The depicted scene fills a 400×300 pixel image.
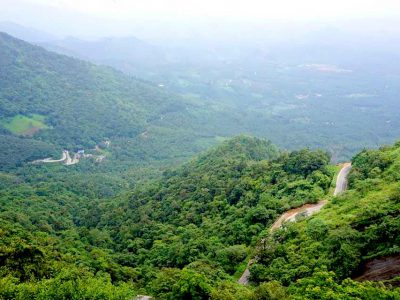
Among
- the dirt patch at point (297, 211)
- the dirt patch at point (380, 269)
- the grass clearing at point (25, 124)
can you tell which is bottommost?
the grass clearing at point (25, 124)

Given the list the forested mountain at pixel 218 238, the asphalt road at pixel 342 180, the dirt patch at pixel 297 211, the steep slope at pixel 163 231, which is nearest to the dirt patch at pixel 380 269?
the forested mountain at pixel 218 238

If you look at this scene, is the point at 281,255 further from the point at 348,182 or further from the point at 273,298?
the point at 348,182

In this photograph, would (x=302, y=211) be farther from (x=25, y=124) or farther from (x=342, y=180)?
(x=25, y=124)

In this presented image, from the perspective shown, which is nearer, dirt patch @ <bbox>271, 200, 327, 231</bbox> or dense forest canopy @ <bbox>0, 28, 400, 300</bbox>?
dense forest canopy @ <bbox>0, 28, 400, 300</bbox>

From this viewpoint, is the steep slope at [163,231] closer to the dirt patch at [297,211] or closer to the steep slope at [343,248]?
the dirt patch at [297,211]

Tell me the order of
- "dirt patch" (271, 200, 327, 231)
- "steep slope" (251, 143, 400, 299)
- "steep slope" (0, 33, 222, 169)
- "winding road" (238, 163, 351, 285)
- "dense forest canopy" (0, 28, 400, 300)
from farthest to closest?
1. "steep slope" (0, 33, 222, 169)
2. "dirt patch" (271, 200, 327, 231)
3. "winding road" (238, 163, 351, 285)
4. "dense forest canopy" (0, 28, 400, 300)
5. "steep slope" (251, 143, 400, 299)

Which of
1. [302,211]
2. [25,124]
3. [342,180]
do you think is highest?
[342,180]

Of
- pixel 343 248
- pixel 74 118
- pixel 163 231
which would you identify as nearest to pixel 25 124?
pixel 74 118

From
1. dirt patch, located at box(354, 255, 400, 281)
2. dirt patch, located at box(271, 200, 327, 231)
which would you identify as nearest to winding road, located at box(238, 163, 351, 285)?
dirt patch, located at box(271, 200, 327, 231)

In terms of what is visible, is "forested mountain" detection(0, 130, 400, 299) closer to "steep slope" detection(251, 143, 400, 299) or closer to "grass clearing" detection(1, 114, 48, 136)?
"steep slope" detection(251, 143, 400, 299)
